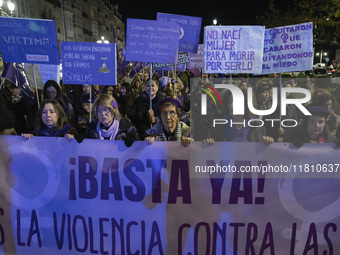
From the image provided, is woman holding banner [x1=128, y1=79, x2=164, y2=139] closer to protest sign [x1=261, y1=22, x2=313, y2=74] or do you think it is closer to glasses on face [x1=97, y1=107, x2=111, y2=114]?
glasses on face [x1=97, y1=107, x2=111, y2=114]

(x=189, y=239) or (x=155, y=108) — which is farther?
(x=155, y=108)

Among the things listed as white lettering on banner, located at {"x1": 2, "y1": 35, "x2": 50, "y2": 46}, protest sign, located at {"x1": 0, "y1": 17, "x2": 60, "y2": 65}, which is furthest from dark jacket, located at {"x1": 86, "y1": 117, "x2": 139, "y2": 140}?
white lettering on banner, located at {"x1": 2, "y1": 35, "x2": 50, "y2": 46}

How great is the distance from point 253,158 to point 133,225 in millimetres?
1260

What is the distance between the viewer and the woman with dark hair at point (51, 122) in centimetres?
316

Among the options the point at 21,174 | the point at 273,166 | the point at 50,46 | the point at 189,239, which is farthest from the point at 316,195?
the point at 50,46

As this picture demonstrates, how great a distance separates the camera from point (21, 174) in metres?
3.06

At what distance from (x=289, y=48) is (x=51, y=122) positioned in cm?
295

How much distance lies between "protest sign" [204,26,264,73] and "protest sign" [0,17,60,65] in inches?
76.2

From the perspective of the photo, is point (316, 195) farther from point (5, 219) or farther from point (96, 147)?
point (5, 219)

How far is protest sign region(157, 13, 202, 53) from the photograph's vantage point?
550 centimetres

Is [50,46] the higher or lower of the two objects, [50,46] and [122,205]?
the higher

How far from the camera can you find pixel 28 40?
3.77 metres

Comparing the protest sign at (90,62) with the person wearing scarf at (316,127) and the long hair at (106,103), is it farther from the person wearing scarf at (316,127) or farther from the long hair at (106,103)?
the person wearing scarf at (316,127)

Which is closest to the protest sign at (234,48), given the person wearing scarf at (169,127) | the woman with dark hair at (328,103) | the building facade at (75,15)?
the woman with dark hair at (328,103)
